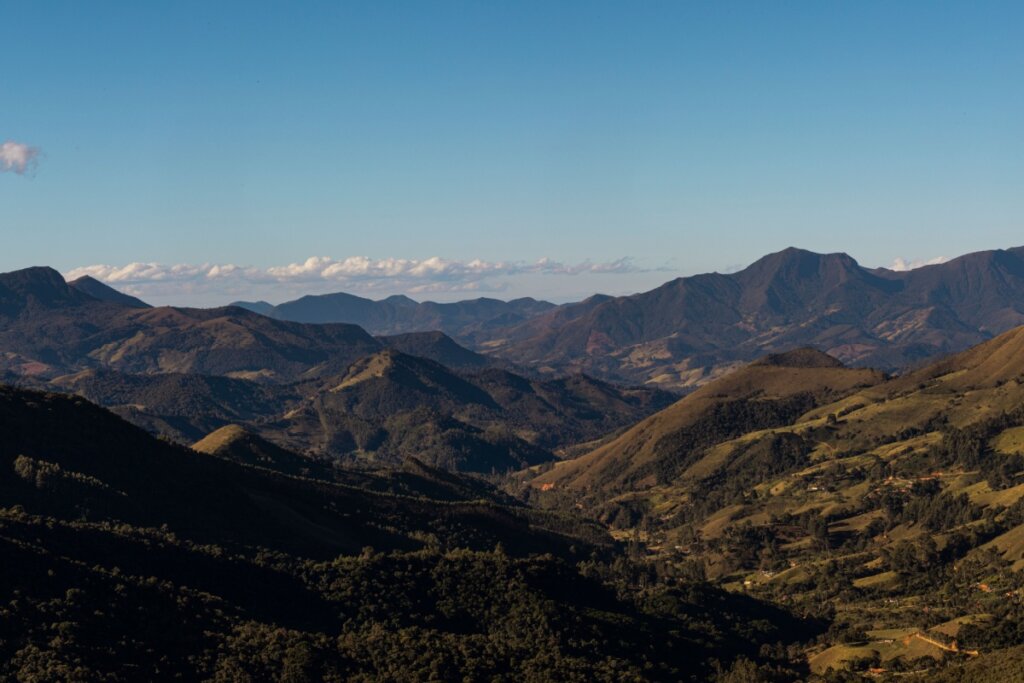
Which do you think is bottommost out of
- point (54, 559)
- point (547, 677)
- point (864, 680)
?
point (864, 680)

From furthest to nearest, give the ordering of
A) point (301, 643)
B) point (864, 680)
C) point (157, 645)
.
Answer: point (864, 680)
point (301, 643)
point (157, 645)

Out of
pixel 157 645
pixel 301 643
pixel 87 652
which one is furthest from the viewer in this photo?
pixel 301 643

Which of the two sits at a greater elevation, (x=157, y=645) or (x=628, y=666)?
(x=157, y=645)

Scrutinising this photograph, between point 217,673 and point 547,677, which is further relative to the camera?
point 547,677

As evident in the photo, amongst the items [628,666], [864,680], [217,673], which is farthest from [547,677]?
[864,680]

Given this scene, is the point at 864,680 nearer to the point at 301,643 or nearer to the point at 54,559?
the point at 301,643

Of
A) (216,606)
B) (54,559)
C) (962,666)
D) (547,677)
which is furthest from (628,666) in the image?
(54,559)

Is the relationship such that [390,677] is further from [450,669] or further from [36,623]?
[36,623]

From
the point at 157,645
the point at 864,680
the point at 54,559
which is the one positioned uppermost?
the point at 54,559

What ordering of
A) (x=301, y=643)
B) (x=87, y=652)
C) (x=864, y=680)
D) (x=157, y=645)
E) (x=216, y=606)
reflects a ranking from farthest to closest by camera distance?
(x=864, y=680) → (x=216, y=606) → (x=301, y=643) → (x=157, y=645) → (x=87, y=652)
